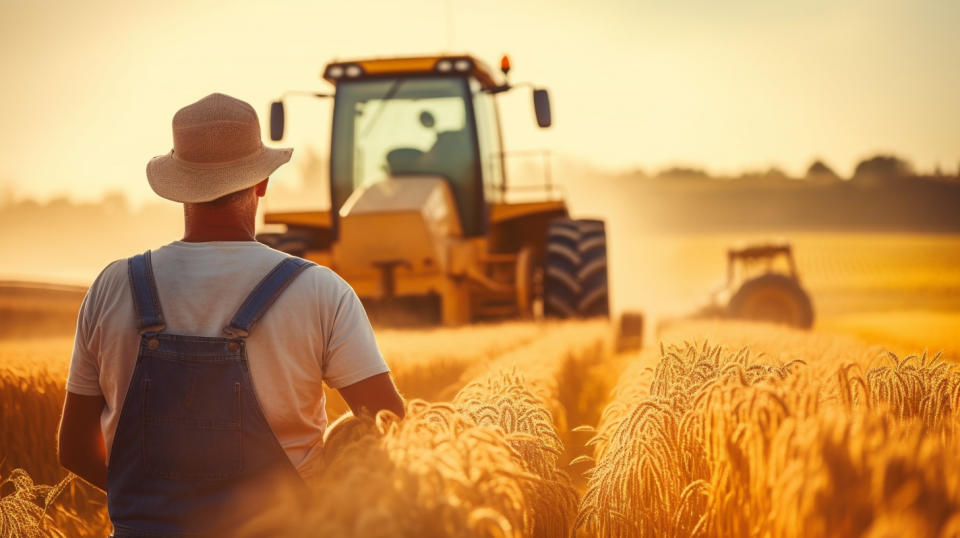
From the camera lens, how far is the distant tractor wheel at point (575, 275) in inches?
501

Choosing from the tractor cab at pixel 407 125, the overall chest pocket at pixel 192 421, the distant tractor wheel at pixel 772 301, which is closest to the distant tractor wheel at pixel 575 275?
the tractor cab at pixel 407 125

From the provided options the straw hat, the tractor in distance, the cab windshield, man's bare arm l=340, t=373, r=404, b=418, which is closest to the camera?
man's bare arm l=340, t=373, r=404, b=418

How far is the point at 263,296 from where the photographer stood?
280 cm

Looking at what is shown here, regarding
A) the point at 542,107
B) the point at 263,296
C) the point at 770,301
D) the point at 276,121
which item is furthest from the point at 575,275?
the point at 263,296

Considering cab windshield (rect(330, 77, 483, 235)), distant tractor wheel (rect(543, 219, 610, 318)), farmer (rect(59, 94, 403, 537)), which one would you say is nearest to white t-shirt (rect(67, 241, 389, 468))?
farmer (rect(59, 94, 403, 537))

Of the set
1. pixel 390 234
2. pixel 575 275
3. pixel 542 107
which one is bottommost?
pixel 575 275

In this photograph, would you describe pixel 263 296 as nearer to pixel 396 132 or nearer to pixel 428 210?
pixel 428 210

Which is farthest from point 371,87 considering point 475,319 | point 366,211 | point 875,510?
point 875,510

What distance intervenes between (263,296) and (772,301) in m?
16.4

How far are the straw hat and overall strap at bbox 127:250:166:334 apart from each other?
0.73ft

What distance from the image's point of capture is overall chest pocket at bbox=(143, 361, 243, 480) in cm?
274

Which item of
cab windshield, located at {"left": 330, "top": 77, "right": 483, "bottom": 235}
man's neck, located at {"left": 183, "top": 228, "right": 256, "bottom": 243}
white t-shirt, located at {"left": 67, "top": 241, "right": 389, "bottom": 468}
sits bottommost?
white t-shirt, located at {"left": 67, "top": 241, "right": 389, "bottom": 468}

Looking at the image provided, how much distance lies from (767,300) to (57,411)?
13855mm

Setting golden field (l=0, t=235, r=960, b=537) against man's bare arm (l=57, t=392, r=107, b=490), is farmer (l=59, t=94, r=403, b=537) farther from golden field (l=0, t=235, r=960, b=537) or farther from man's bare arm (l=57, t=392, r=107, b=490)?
golden field (l=0, t=235, r=960, b=537)
